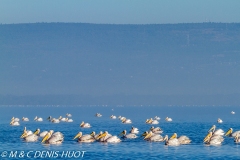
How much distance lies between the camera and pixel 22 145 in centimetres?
4244

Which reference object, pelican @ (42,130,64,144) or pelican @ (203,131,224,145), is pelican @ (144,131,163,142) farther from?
pelican @ (42,130,64,144)

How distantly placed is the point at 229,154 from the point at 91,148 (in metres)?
7.69

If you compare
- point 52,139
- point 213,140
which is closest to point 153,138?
point 213,140

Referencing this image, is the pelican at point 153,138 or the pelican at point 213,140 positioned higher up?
the pelican at point 153,138

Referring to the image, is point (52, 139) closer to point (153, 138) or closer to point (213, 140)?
point (153, 138)

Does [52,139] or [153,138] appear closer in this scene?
[52,139]

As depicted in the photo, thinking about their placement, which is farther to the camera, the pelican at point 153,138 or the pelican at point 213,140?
the pelican at point 153,138

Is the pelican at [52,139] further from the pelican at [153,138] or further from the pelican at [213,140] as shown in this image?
the pelican at [213,140]

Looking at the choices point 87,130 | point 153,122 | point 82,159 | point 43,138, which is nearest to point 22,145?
point 43,138

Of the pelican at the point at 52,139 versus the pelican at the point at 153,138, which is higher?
the pelican at the point at 153,138

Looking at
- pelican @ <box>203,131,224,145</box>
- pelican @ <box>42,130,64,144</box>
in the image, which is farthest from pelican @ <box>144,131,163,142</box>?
pelican @ <box>42,130,64,144</box>

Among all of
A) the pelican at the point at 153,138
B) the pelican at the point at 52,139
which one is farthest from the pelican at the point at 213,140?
the pelican at the point at 52,139

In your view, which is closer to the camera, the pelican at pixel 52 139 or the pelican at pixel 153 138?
the pelican at pixel 52 139

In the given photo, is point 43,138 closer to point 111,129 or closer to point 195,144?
point 195,144
